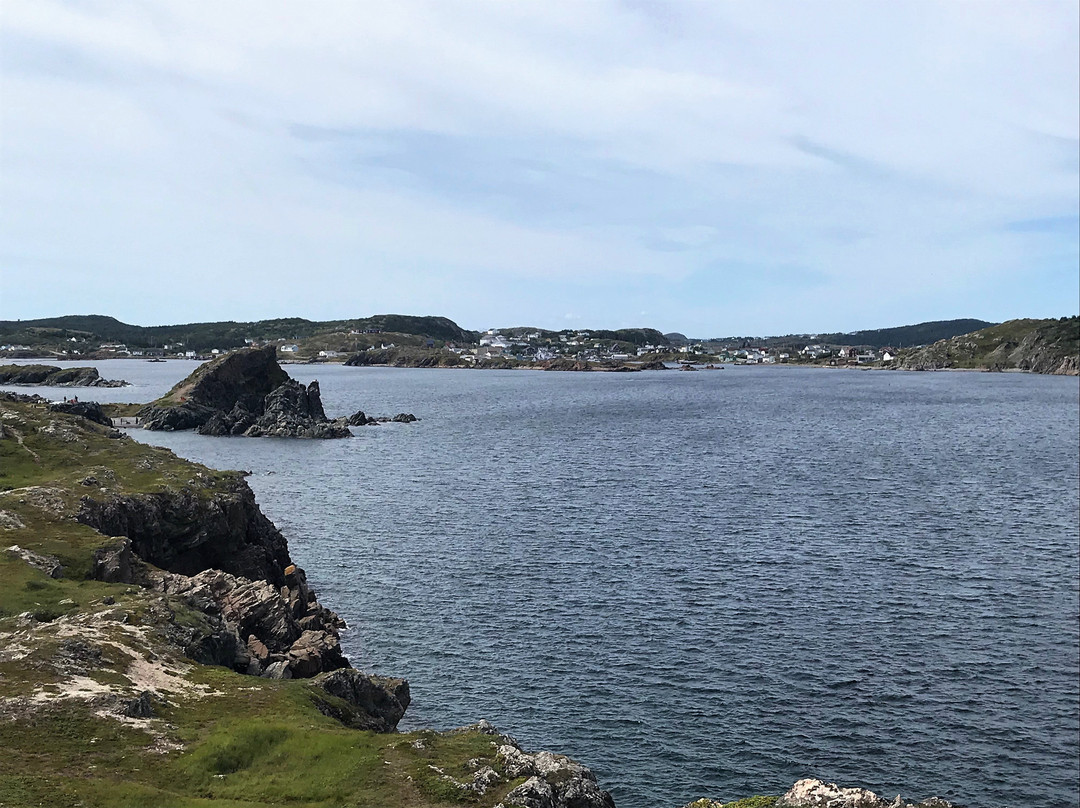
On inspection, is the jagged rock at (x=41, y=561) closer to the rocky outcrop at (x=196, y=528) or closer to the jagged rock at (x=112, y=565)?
the jagged rock at (x=112, y=565)

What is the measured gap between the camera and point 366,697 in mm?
41188

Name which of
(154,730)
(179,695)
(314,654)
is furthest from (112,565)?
(154,730)

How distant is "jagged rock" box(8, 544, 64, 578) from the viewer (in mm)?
41531

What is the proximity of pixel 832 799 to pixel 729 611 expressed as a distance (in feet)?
113

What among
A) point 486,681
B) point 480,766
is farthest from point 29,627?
point 486,681

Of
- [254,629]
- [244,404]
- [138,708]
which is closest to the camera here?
[138,708]

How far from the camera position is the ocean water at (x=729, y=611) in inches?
1665

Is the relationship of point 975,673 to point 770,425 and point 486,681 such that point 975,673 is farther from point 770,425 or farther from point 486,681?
point 770,425

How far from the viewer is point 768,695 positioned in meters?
47.4

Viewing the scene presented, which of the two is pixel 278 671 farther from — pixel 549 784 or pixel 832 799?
pixel 832 799

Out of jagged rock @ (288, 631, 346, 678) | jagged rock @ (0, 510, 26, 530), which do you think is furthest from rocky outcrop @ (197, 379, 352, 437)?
jagged rock @ (288, 631, 346, 678)

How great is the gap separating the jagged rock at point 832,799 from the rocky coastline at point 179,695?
0.06 meters

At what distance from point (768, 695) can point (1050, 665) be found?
19.4 metres

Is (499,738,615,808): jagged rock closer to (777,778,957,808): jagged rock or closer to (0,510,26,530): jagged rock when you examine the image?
(777,778,957,808): jagged rock
